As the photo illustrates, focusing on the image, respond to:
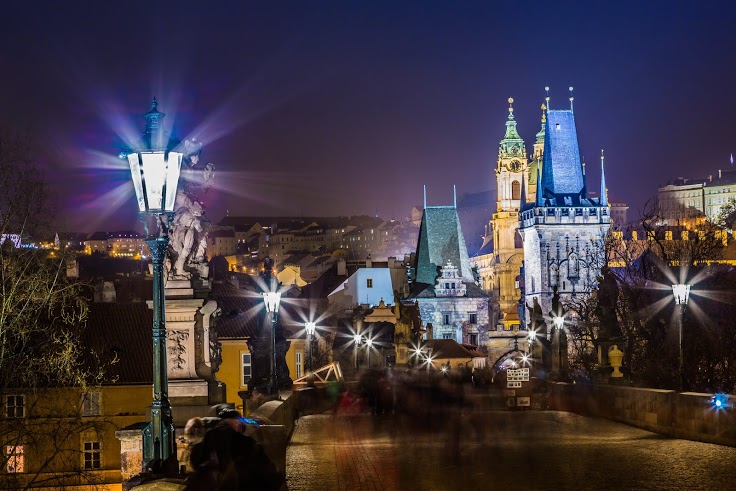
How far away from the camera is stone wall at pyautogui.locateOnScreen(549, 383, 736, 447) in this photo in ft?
56.0

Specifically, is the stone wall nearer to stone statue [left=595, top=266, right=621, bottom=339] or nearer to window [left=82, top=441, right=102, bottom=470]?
stone statue [left=595, top=266, right=621, bottom=339]

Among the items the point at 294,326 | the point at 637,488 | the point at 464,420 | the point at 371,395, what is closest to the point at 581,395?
the point at 464,420

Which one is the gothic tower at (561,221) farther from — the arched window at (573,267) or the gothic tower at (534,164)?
the gothic tower at (534,164)

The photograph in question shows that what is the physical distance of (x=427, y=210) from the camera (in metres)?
108

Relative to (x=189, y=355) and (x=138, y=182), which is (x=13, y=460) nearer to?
(x=189, y=355)

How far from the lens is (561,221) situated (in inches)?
4208

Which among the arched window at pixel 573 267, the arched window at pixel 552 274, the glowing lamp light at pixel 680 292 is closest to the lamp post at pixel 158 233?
the glowing lamp light at pixel 680 292

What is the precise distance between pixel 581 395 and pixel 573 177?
85.9 meters

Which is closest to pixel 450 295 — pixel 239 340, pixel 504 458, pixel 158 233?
pixel 239 340

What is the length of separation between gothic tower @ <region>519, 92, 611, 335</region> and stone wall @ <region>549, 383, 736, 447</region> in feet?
265

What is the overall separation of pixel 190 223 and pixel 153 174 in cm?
494

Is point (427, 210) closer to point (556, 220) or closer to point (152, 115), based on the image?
point (556, 220)

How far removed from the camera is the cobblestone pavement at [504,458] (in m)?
14.1

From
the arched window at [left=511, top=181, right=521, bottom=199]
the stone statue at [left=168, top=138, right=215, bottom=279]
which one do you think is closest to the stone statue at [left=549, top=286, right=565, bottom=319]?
the stone statue at [left=168, top=138, right=215, bottom=279]
